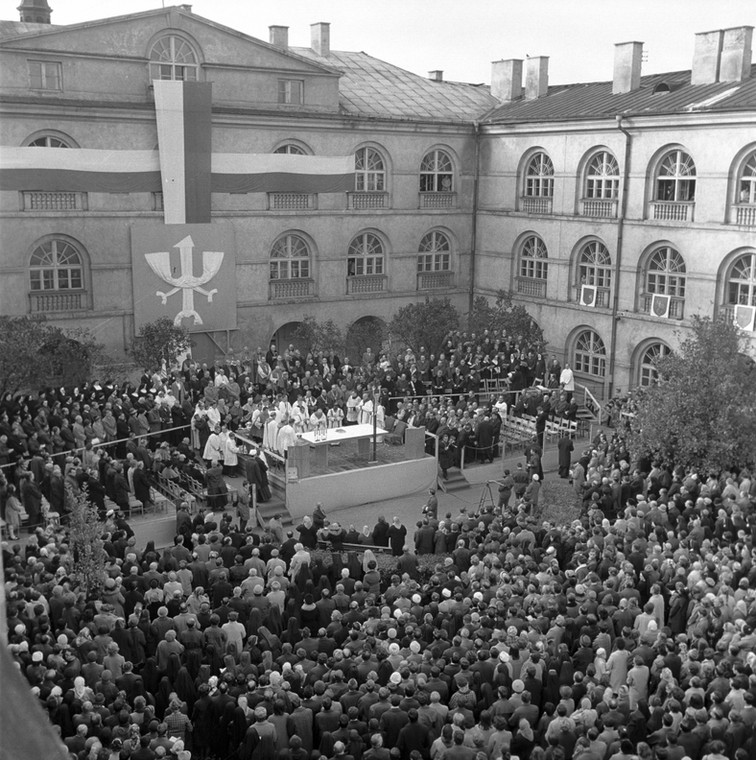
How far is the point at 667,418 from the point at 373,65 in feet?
85.5

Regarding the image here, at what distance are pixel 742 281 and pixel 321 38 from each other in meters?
21.3

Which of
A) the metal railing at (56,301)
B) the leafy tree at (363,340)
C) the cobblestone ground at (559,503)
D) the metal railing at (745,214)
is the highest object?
the metal railing at (745,214)

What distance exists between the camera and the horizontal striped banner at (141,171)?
31.6m

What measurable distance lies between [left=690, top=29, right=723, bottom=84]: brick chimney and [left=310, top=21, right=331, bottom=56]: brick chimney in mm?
15911

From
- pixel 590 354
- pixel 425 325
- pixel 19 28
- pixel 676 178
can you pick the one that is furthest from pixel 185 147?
pixel 676 178

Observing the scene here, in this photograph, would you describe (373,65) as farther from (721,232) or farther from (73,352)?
(73,352)

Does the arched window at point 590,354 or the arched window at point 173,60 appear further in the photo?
the arched window at point 590,354

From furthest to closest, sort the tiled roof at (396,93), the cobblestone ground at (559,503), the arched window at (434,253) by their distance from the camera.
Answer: the arched window at (434,253)
the tiled roof at (396,93)
the cobblestone ground at (559,503)

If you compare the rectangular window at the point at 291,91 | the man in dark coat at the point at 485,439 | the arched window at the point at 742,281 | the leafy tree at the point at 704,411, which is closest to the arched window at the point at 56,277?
the rectangular window at the point at 291,91

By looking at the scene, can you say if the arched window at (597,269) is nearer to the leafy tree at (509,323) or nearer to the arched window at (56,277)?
the leafy tree at (509,323)

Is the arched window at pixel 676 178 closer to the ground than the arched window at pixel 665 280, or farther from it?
farther from it

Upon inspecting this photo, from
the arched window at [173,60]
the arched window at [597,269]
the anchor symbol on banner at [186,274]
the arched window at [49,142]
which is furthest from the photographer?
the arched window at [597,269]

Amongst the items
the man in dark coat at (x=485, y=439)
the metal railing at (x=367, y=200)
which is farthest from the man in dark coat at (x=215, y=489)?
the metal railing at (x=367, y=200)

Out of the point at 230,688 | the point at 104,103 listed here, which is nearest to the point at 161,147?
the point at 104,103
